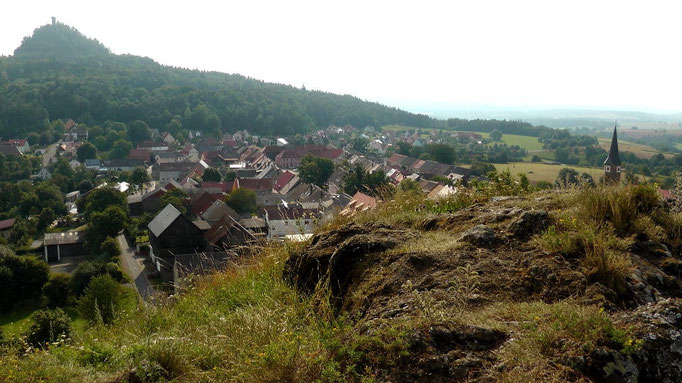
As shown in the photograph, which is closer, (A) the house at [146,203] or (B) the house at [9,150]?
(A) the house at [146,203]

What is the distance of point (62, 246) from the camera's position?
1379 inches

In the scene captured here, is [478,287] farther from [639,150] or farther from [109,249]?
[639,150]

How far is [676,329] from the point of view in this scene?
299cm

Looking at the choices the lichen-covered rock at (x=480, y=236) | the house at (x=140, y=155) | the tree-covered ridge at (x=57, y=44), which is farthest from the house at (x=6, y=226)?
the tree-covered ridge at (x=57, y=44)

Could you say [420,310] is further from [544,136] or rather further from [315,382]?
[544,136]

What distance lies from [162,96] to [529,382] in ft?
440

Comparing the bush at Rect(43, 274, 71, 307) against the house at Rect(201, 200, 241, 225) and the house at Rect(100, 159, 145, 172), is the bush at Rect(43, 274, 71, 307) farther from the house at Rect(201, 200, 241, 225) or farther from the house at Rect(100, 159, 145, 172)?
the house at Rect(100, 159, 145, 172)

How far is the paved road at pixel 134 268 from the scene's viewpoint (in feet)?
86.8

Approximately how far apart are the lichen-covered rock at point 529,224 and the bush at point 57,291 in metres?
27.2

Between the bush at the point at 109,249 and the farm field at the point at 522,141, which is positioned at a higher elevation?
the farm field at the point at 522,141

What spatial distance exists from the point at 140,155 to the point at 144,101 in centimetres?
4197

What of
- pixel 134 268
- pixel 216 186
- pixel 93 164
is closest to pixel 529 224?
pixel 134 268

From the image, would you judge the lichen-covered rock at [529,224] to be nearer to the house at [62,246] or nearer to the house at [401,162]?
the house at [62,246]

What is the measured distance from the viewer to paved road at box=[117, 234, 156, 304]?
26.5 metres
